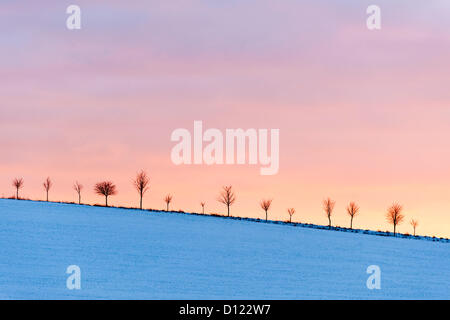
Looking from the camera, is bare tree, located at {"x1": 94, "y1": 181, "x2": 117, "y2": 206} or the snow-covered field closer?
the snow-covered field

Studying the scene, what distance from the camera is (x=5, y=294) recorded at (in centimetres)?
2861

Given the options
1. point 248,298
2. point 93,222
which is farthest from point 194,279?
point 93,222

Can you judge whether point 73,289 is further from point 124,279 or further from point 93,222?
point 93,222

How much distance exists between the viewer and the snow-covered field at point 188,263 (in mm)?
33656

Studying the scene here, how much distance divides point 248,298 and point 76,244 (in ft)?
74.0

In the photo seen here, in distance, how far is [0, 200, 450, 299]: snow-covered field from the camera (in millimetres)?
33656

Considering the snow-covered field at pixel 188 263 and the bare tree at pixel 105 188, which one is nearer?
the snow-covered field at pixel 188 263

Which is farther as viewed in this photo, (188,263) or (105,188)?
(105,188)

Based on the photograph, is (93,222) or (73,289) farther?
(93,222)

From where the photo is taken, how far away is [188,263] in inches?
1764
